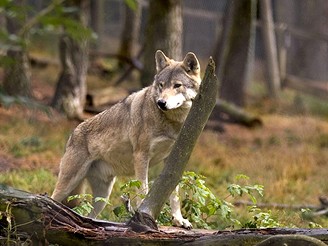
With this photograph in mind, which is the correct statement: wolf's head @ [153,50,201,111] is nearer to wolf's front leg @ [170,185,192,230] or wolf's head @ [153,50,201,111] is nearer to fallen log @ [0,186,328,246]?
wolf's front leg @ [170,185,192,230]

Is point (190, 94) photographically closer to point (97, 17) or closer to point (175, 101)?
point (175, 101)

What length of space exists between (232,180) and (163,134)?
3351 millimetres

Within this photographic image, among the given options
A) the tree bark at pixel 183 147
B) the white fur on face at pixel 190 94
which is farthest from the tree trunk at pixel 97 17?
the tree bark at pixel 183 147

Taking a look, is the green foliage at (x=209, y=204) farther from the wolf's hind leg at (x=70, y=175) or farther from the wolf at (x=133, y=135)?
the wolf's hind leg at (x=70, y=175)

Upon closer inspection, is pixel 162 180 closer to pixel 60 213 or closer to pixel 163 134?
pixel 60 213

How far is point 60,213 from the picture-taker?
14.7 ft

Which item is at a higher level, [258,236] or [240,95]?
[258,236]

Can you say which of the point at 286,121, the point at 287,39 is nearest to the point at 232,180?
the point at 286,121

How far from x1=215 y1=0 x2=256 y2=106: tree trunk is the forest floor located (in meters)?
0.86

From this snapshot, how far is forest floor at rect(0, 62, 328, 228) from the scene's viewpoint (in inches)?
356

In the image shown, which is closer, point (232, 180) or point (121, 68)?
point (232, 180)

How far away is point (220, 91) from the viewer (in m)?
16.9

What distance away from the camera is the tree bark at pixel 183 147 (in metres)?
4.68

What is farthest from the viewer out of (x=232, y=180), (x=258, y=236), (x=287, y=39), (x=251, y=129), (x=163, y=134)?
(x=287, y=39)
